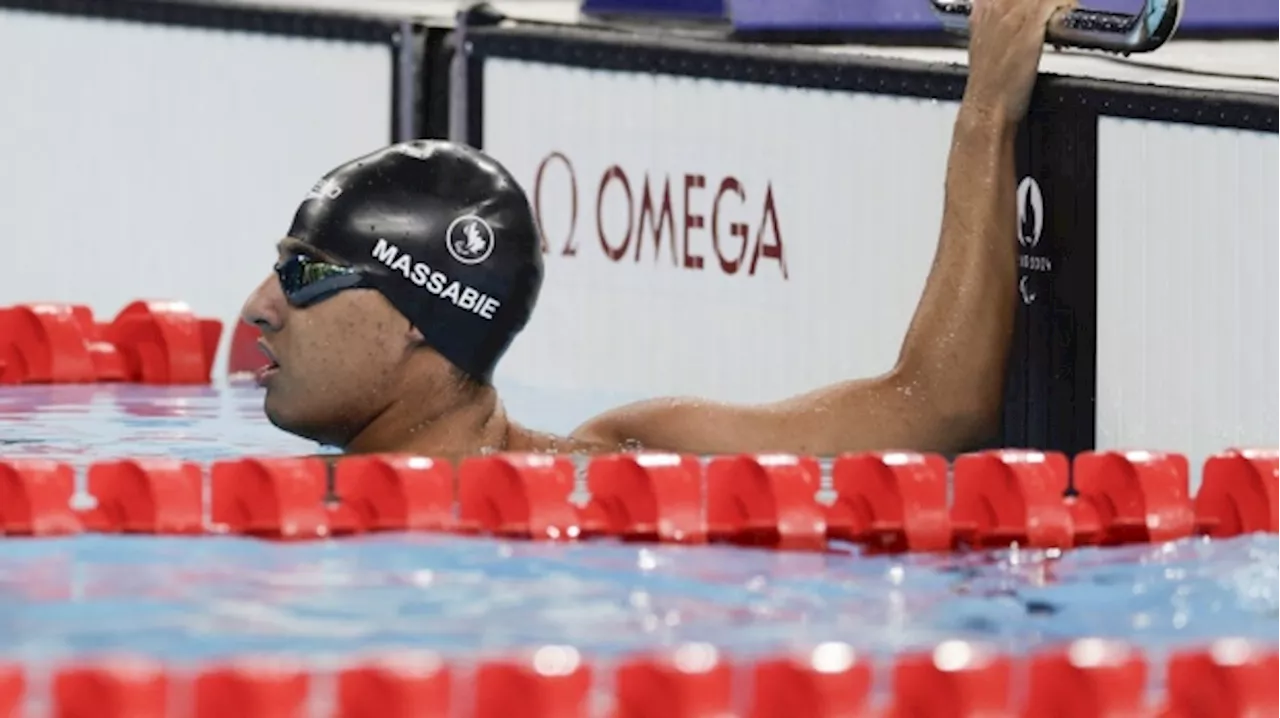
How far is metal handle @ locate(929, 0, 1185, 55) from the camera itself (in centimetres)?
530

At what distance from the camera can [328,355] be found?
16.0 ft

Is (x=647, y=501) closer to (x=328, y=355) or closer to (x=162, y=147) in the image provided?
(x=328, y=355)

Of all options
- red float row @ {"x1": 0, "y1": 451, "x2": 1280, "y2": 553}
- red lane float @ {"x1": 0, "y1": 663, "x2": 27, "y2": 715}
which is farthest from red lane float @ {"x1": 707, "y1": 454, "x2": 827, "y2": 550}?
red lane float @ {"x1": 0, "y1": 663, "x2": 27, "y2": 715}

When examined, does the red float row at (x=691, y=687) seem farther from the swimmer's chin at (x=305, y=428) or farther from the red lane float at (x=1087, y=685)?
the swimmer's chin at (x=305, y=428)

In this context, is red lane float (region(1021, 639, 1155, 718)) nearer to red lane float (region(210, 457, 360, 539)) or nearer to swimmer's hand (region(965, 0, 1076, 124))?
red lane float (region(210, 457, 360, 539))

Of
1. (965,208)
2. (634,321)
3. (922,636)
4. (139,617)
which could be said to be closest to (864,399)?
(965,208)

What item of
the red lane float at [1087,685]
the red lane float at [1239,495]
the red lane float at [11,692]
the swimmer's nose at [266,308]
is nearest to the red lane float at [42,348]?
the swimmer's nose at [266,308]

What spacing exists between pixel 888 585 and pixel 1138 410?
Answer: 3.87ft

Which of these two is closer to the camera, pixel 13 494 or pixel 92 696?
pixel 92 696

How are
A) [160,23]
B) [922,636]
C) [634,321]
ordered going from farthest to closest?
[160,23] → [634,321] → [922,636]

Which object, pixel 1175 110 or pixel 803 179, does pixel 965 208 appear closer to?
pixel 1175 110

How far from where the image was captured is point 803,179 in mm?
6559

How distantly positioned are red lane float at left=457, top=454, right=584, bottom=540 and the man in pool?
0.62ft

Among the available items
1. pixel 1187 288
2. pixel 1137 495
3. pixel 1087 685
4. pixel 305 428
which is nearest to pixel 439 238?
pixel 305 428
